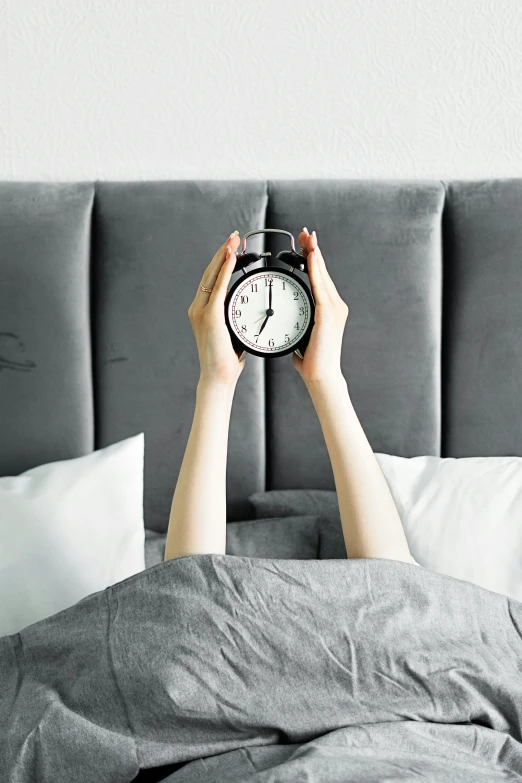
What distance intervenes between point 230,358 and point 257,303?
4.2 inches

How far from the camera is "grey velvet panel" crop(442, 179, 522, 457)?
1.49 meters

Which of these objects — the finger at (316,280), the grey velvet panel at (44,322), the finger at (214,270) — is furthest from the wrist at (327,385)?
the grey velvet panel at (44,322)

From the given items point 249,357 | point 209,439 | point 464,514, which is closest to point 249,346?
point 209,439

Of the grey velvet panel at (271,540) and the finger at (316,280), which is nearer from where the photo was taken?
the finger at (316,280)

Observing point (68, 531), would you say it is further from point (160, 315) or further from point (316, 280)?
point (316, 280)

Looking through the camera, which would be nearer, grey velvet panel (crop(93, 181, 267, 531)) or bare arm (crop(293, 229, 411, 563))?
bare arm (crop(293, 229, 411, 563))

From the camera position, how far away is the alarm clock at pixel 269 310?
→ 1.20 metres

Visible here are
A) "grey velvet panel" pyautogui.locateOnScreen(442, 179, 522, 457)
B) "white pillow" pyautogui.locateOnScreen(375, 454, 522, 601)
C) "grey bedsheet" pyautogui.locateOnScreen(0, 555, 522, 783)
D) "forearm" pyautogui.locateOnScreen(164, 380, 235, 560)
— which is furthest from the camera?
"grey velvet panel" pyautogui.locateOnScreen(442, 179, 522, 457)

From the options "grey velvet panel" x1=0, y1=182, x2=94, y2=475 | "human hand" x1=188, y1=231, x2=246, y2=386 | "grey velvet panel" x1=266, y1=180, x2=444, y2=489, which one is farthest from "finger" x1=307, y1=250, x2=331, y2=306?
"grey velvet panel" x1=0, y1=182, x2=94, y2=475

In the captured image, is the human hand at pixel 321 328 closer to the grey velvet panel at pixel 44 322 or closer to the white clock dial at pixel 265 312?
the white clock dial at pixel 265 312

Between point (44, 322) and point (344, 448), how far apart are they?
69 centimetres

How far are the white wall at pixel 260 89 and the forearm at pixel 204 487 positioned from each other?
616 mm

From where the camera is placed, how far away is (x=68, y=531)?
51.2 inches

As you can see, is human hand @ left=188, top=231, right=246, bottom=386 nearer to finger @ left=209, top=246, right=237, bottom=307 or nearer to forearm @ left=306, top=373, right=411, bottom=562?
finger @ left=209, top=246, right=237, bottom=307
